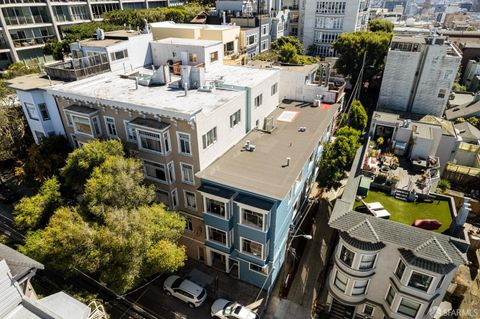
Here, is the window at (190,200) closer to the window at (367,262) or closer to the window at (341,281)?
the window at (341,281)

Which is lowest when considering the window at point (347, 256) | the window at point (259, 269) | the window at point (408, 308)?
the window at point (259, 269)

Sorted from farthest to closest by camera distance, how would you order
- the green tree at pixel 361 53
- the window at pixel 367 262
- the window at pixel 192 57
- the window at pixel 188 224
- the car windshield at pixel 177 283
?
1. the green tree at pixel 361 53
2. the window at pixel 192 57
3. the window at pixel 188 224
4. the car windshield at pixel 177 283
5. the window at pixel 367 262

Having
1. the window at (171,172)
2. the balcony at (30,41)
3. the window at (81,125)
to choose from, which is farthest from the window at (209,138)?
the balcony at (30,41)

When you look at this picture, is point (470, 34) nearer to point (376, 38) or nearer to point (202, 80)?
point (376, 38)

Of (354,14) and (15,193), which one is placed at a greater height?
(354,14)

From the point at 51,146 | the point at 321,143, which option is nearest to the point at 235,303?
the point at 321,143
